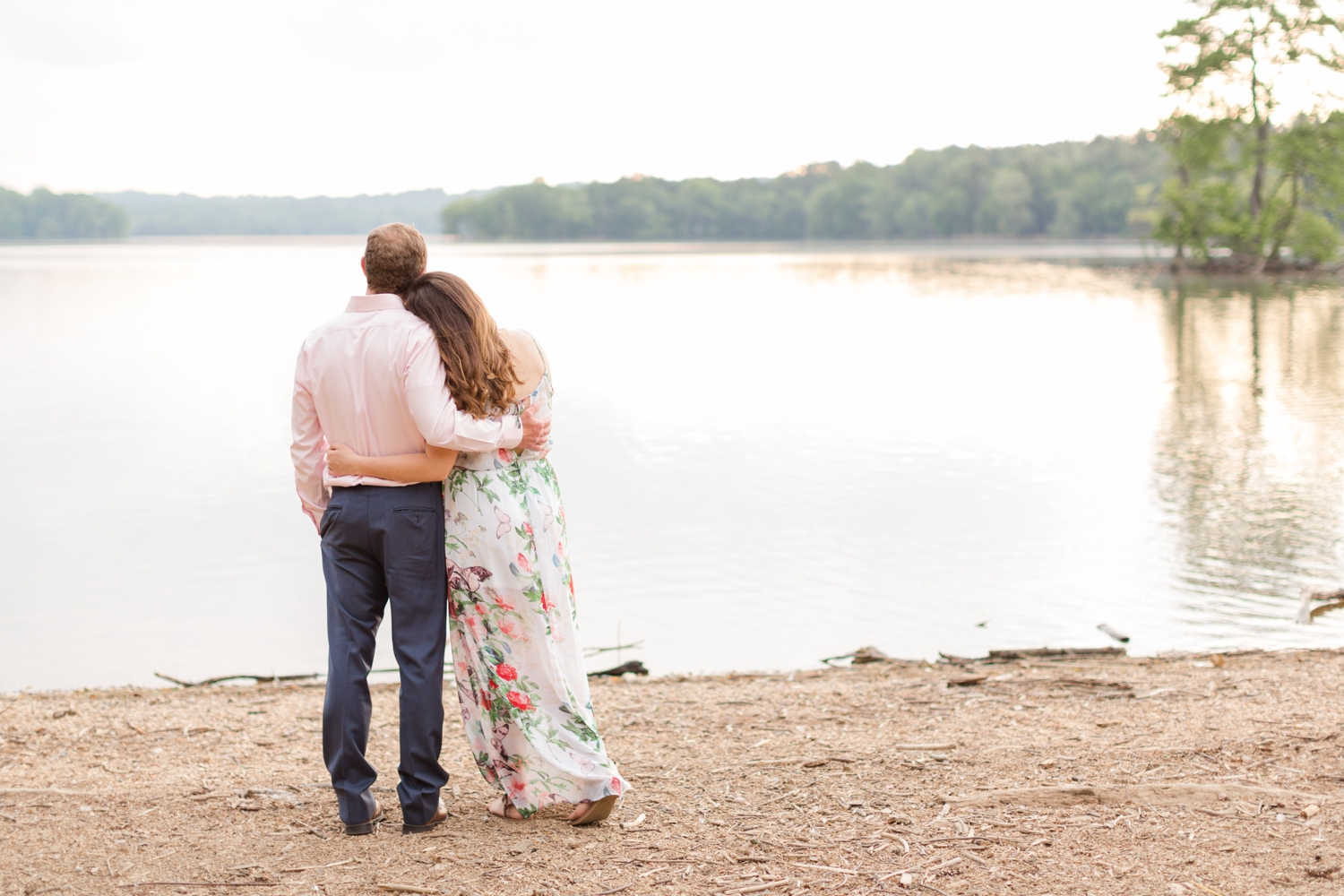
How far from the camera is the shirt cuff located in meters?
3.05

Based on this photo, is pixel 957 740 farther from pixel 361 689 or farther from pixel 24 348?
pixel 24 348

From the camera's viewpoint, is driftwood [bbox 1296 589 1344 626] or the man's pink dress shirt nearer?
the man's pink dress shirt

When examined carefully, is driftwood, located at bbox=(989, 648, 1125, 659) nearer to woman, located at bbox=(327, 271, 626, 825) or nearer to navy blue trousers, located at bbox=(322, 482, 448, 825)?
woman, located at bbox=(327, 271, 626, 825)

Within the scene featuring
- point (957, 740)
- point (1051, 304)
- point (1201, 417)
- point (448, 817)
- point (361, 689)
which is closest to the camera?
point (361, 689)

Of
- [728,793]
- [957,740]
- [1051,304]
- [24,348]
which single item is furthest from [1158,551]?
[1051,304]

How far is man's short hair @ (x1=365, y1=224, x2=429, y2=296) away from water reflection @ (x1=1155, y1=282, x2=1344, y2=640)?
16.5ft

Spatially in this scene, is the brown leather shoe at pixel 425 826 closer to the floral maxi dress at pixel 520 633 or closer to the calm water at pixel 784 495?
the floral maxi dress at pixel 520 633

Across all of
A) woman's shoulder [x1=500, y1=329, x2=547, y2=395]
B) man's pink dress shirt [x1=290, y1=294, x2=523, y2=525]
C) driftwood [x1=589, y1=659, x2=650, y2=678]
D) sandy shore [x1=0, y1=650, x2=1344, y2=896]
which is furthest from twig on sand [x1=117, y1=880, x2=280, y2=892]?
driftwood [x1=589, y1=659, x2=650, y2=678]

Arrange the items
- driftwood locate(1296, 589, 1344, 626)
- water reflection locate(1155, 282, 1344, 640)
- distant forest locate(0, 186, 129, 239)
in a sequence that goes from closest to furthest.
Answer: driftwood locate(1296, 589, 1344, 626), water reflection locate(1155, 282, 1344, 640), distant forest locate(0, 186, 129, 239)

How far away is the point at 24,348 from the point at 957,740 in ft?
71.0

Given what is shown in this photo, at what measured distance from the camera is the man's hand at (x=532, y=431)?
314cm

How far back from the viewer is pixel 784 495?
986cm

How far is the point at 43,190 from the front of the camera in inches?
5492

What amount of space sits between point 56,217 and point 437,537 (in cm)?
15126
